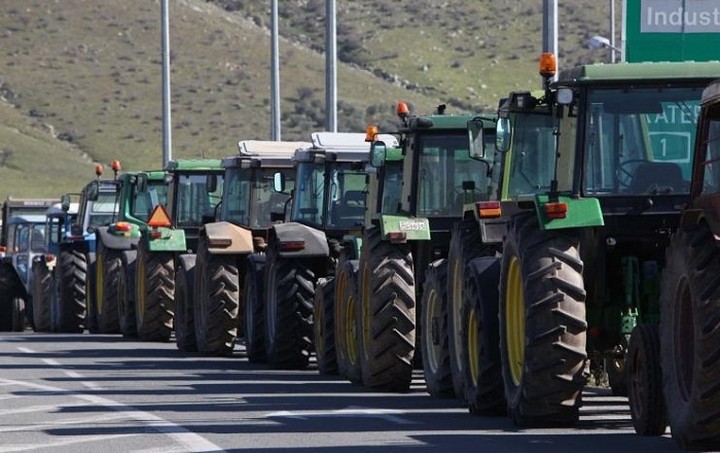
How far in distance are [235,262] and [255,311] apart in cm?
219

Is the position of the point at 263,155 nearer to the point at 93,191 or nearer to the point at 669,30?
the point at 669,30

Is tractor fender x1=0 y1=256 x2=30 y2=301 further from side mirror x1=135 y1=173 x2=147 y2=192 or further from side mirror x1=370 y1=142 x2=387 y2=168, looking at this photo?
side mirror x1=370 y1=142 x2=387 y2=168

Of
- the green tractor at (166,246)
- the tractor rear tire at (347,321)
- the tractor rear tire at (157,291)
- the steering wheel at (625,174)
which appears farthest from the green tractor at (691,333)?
the tractor rear tire at (157,291)

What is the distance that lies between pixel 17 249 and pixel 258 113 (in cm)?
5420

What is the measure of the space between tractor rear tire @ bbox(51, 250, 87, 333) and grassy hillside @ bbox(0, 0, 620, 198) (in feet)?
166

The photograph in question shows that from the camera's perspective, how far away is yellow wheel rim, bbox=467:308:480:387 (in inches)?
701

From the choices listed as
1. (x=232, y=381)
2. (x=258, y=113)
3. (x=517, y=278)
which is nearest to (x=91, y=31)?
(x=258, y=113)

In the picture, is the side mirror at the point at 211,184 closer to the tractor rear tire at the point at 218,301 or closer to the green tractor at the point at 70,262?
the tractor rear tire at the point at 218,301

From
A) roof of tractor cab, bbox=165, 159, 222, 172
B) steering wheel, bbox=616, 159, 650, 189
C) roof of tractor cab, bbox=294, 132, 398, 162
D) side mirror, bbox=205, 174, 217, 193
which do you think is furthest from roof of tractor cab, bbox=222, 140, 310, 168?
steering wheel, bbox=616, 159, 650, 189

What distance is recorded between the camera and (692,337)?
13852mm

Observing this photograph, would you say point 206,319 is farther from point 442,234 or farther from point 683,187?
point 683,187

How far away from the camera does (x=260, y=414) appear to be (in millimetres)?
18016

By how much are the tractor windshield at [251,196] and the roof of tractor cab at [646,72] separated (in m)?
13.0

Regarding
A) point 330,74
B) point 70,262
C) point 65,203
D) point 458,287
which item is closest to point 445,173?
point 458,287
